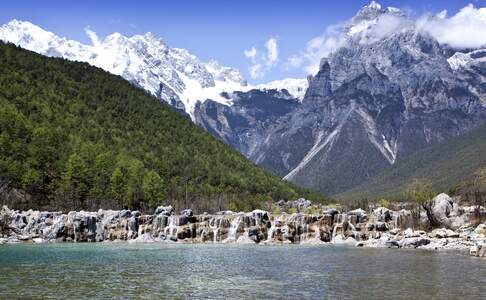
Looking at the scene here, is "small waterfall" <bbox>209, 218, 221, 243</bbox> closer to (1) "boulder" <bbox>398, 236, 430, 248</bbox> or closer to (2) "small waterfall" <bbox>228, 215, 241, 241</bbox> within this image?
(2) "small waterfall" <bbox>228, 215, 241, 241</bbox>

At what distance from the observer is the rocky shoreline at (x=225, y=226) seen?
479 ft

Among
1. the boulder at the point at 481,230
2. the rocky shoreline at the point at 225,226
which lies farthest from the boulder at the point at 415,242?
the rocky shoreline at the point at 225,226

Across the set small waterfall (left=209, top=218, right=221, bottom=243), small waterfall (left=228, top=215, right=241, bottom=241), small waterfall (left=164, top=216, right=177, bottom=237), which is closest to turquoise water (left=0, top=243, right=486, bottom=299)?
small waterfall (left=228, top=215, right=241, bottom=241)

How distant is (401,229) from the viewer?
14938 cm

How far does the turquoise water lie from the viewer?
50.0m

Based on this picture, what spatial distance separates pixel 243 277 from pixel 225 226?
92.7 meters

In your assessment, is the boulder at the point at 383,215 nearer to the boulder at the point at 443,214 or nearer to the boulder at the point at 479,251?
the boulder at the point at 443,214

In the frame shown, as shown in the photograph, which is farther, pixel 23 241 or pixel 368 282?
pixel 23 241

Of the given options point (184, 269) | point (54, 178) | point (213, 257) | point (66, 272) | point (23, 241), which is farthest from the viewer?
point (54, 178)

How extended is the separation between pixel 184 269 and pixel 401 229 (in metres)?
92.0

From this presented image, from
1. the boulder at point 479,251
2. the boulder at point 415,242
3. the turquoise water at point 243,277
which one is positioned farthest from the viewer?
the boulder at point 415,242

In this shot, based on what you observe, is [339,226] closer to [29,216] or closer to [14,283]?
[29,216]

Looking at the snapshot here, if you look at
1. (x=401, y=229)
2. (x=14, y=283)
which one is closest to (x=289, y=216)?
(x=401, y=229)

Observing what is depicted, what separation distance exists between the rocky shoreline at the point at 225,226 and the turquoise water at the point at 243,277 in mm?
61214
